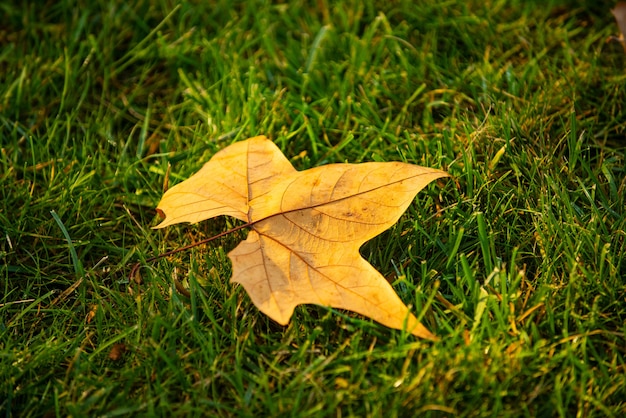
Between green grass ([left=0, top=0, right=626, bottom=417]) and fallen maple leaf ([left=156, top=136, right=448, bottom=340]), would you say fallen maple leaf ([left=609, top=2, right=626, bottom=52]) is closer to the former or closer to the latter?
green grass ([left=0, top=0, right=626, bottom=417])

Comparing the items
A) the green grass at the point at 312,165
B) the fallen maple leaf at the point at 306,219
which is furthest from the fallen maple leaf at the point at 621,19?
the fallen maple leaf at the point at 306,219

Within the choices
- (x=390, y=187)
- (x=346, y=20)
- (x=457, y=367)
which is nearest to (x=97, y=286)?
(x=390, y=187)

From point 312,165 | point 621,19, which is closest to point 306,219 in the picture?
point 312,165

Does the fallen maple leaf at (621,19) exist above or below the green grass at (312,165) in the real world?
above

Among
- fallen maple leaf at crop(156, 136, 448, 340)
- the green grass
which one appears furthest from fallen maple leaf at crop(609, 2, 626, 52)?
fallen maple leaf at crop(156, 136, 448, 340)

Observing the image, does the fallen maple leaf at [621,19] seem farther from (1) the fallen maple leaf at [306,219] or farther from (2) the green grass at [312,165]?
(1) the fallen maple leaf at [306,219]

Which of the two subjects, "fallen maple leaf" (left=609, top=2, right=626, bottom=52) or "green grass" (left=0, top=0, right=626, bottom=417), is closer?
"green grass" (left=0, top=0, right=626, bottom=417)
